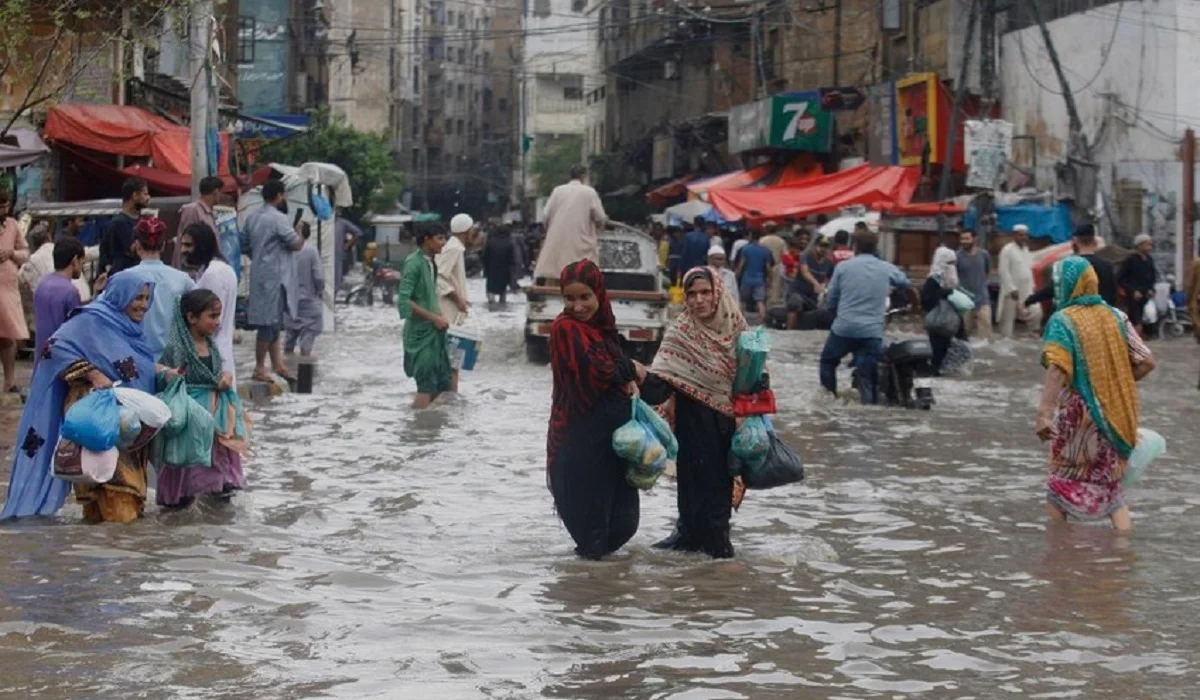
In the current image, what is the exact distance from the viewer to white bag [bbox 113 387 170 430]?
886cm

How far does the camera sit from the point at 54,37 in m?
13.9

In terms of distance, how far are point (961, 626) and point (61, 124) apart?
18.6 meters

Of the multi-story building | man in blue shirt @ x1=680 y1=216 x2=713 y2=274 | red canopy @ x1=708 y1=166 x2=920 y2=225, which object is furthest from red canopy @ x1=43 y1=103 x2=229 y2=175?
the multi-story building

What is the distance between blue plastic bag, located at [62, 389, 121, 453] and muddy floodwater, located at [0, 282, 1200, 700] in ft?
1.48

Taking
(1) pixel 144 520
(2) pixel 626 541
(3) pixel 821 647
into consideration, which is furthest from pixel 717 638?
(1) pixel 144 520

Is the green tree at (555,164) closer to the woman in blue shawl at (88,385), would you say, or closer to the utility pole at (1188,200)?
the utility pole at (1188,200)

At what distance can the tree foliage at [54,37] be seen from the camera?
13.9 metres

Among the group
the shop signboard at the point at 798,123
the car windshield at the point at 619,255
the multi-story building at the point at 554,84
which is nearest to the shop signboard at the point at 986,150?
the car windshield at the point at 619,255

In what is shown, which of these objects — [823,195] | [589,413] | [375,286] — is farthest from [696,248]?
[589,413]

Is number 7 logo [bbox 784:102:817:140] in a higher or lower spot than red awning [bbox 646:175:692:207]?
higher

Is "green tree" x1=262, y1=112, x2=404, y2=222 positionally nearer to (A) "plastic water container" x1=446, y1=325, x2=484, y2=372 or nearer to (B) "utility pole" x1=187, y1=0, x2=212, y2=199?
(B) "utility pole" x1=187, y1=0, x2=212, y2=199

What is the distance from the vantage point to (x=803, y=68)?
48469 mm

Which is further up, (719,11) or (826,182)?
(719,11)

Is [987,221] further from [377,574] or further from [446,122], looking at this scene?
[446,122]
